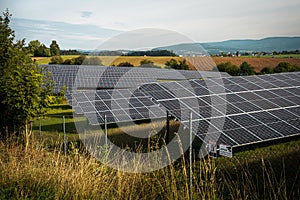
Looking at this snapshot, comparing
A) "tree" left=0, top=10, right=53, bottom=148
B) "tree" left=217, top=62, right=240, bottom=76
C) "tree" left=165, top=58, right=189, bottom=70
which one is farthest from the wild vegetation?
"tree" left=165, top=58, right=189, bottom=70

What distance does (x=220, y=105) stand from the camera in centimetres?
1151

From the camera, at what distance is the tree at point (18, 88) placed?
352 inches

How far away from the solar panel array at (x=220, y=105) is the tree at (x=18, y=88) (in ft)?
12.4

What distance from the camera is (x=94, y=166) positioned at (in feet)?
18.2

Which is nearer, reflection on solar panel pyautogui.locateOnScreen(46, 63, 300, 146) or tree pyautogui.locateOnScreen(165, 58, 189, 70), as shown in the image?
reflection on solar panel pyautogui.locateOnScreen(46, 63, 300, 146)

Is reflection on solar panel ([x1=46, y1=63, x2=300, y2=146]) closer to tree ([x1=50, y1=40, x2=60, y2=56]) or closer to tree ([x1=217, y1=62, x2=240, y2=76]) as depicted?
tree ([x1=217, y1=62, x2=240, y2=76])

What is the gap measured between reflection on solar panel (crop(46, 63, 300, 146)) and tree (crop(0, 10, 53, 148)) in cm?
382

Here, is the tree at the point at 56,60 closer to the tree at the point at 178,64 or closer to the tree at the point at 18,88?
the tree at the point at 178,64

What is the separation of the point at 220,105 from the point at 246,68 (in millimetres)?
31461

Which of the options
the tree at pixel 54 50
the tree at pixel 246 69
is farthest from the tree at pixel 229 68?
the tree at pixel 54 50

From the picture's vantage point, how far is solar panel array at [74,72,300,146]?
9.73 meters

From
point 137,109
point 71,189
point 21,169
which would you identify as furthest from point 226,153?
point 137,109

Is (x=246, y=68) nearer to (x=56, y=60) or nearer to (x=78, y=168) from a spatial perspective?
(x=56, y=60)

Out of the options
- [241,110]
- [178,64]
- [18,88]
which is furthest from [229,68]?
[18,88]
